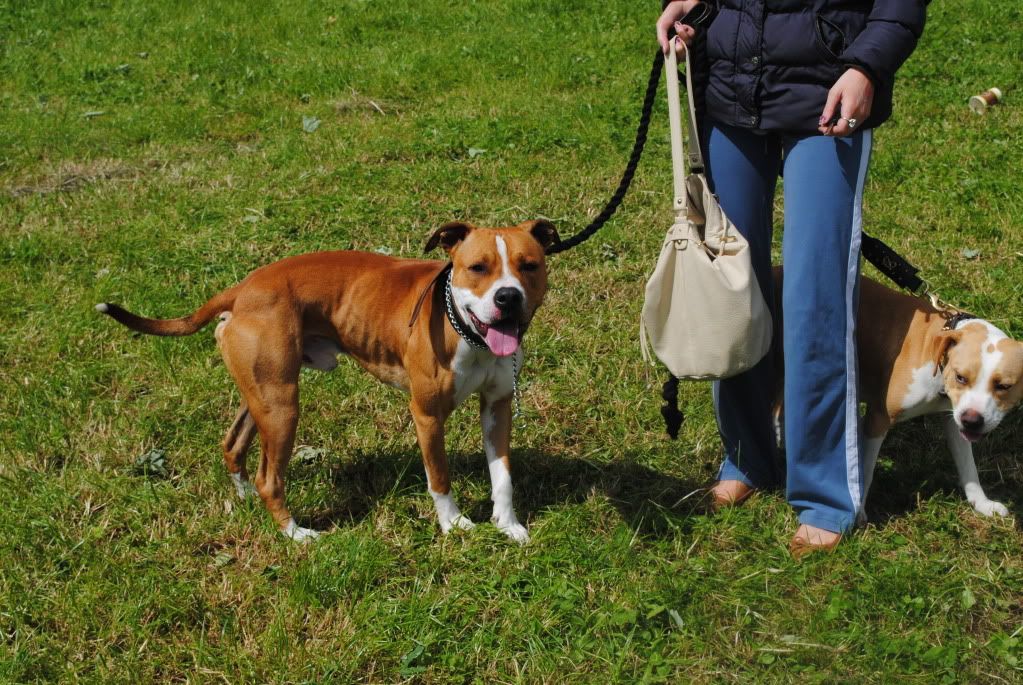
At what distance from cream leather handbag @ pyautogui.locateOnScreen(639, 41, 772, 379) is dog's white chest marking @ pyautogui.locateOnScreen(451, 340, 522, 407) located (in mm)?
611

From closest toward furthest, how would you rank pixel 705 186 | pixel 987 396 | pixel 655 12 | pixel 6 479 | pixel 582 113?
pixel 705 186, pixel 987 396, pixel 6 479, pixel 582 113, pixel 655 12

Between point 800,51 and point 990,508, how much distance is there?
6.96 feet

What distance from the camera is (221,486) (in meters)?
4.49

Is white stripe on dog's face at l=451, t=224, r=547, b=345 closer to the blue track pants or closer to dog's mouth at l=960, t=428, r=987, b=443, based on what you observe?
the blue track pants

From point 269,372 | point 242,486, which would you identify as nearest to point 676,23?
point 269,372

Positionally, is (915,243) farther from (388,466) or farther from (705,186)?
(388,466)

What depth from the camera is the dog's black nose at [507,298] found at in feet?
12.2

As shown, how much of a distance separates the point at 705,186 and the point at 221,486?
2410 millimetres

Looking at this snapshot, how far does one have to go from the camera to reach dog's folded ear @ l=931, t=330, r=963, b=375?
4.15 m

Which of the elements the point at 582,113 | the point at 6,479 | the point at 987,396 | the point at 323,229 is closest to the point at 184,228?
the point at 323,229

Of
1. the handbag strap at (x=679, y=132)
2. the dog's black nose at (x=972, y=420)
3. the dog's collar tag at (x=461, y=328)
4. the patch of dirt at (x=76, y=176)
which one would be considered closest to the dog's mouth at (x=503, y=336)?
the dog's collar tag at (x=461, y=328)

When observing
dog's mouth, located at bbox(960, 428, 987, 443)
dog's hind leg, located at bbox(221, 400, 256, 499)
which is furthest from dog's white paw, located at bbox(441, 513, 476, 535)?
dog's mouth, located at bbox(960, 428, 987, 443)

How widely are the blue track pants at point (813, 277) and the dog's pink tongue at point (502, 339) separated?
3.18 feet

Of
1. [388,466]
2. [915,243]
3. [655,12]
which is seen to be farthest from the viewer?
[655,12]
